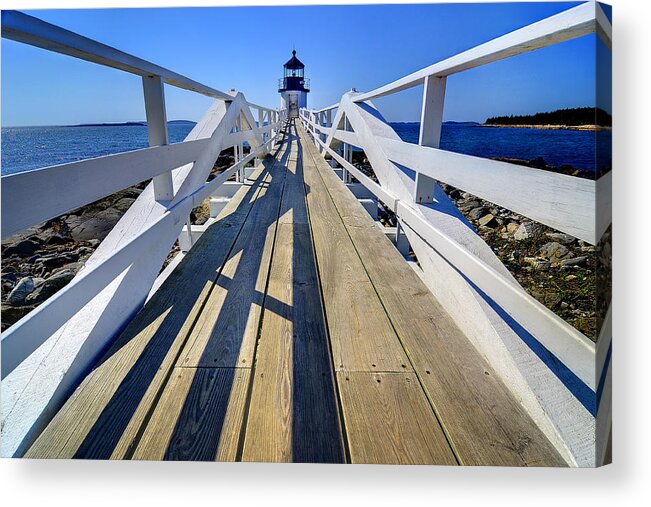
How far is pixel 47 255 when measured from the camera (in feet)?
13.3

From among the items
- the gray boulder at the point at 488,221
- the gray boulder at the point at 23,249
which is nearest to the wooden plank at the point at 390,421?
the gray boulder at the point at 23,249

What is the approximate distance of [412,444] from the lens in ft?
2.78

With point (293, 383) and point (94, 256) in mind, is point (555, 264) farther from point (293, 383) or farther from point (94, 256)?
point (94, 256)

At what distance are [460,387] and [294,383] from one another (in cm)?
43

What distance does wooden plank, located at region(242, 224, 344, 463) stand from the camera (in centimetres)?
84

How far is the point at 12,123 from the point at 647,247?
1.83 metres

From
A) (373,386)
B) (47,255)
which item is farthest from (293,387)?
(47,255)

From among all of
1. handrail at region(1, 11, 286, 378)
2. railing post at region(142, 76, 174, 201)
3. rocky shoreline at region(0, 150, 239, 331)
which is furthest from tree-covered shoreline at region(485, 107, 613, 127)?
rocky shoreline at region(0, 150, 239, 331)

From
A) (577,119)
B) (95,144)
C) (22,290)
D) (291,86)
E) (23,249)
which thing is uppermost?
(291,86)

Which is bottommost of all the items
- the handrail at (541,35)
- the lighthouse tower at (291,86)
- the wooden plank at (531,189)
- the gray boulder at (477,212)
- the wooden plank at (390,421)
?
the wooden plank at (390,421)

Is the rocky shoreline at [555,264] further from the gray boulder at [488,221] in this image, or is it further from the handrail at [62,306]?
the handrail at [62,306]

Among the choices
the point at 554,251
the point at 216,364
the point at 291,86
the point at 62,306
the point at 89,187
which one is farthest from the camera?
the point at 291,86

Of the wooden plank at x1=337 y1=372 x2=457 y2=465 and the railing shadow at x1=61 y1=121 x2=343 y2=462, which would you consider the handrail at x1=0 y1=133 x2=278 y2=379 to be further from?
the wooden plank at x1=337 y1=372 x2=457 y2=465

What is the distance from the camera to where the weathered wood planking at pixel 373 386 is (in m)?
0.84
